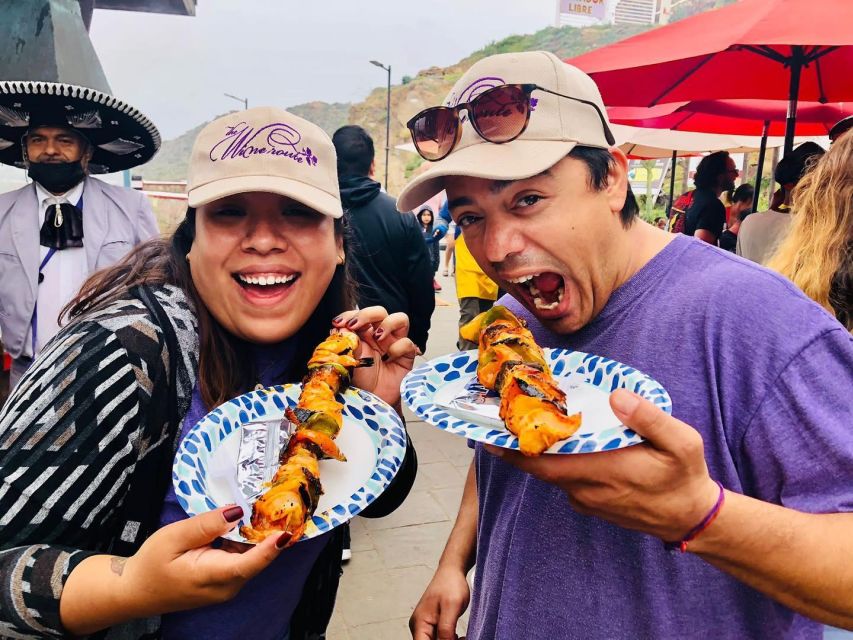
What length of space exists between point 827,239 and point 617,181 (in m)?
1.54

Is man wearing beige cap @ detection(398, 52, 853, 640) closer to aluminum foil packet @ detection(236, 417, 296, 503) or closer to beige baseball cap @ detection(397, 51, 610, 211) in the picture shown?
beige baseball cap @ detection(397, 51, 610, 211)

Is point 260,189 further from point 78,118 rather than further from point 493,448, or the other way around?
point 78,118

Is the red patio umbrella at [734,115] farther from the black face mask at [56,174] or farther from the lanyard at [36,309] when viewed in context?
the lanyard at [36,309]

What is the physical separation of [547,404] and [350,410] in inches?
31.7

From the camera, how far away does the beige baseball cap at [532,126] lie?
1595mm

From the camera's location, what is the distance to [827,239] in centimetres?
263

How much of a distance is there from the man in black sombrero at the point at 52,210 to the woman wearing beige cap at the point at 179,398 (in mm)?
2370

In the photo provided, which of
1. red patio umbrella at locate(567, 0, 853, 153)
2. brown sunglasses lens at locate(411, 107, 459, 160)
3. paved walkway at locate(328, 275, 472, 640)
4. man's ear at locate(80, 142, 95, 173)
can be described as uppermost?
red patio umbrella at locate(567, 0, 853, 153)

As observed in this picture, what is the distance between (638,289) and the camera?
1.59 meters

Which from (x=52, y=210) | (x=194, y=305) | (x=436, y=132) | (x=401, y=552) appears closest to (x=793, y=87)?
(x=436, y=132)

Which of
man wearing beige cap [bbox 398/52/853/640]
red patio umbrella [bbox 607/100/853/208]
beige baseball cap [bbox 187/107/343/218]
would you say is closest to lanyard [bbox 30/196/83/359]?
beige baseball cap [bbox 187/107/343/218]

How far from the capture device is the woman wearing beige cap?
1288 millimetres

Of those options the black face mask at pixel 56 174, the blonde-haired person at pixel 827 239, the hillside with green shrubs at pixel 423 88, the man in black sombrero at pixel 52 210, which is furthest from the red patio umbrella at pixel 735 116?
the hillside with green shrubs at pixel 423 88

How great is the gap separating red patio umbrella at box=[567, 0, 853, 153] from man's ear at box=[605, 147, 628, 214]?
3.23 metres
